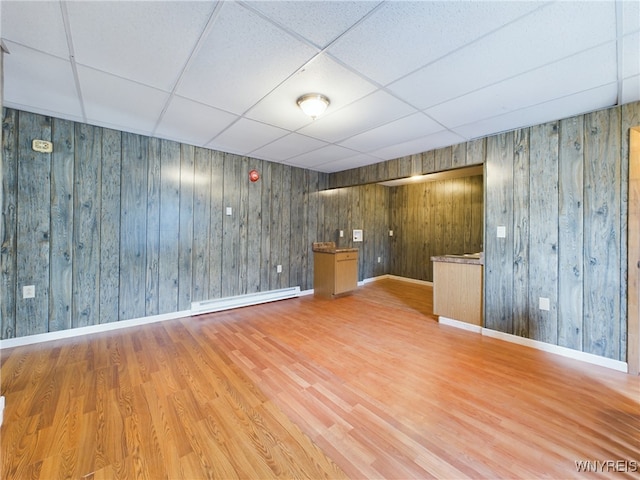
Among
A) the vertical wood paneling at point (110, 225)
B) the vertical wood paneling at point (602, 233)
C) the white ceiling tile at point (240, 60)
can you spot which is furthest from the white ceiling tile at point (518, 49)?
the vertical wood paneling at point (110, 225)

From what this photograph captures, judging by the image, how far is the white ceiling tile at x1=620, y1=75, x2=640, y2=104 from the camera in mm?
1908

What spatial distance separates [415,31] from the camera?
1.47 meters

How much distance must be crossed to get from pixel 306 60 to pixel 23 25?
64.2 inches

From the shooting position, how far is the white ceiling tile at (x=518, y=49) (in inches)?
53.8

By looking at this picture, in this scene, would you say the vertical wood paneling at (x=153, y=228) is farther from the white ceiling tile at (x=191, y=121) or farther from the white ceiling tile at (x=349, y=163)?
the white ceiling tile at (x=349, y=163)

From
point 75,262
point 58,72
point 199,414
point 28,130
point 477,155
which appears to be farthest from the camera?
point 477,155

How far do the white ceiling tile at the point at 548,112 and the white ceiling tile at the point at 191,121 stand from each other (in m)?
2.57

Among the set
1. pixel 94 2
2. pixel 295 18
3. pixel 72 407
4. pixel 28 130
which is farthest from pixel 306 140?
pixel 72 407

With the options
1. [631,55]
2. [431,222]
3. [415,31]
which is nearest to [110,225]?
[415,31]

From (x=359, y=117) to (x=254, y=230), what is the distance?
247 centimetres

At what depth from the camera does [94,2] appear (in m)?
1.33

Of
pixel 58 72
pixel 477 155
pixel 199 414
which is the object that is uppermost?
pixel 58 72

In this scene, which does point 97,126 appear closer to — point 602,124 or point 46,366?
point 46,366

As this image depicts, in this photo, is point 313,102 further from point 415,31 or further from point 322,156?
point 322,156
